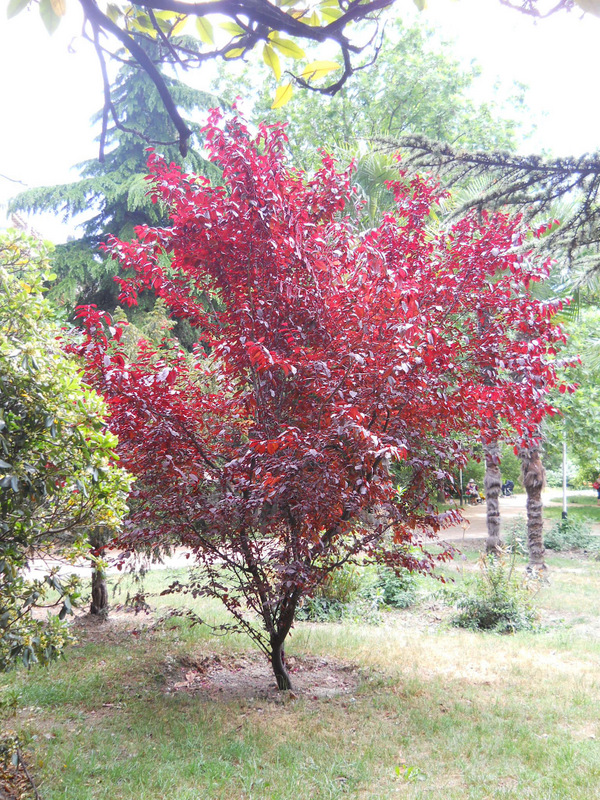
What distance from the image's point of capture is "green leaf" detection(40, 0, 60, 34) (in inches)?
48.1

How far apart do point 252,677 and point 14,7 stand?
5.94 meters

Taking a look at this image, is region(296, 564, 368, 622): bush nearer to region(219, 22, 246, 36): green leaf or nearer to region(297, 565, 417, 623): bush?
region(297, 565, 417, 623): bush

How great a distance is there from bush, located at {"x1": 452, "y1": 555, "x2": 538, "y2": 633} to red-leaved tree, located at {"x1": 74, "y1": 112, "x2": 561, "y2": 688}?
11.4 ft

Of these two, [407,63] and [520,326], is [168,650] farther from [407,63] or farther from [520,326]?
[407,63]

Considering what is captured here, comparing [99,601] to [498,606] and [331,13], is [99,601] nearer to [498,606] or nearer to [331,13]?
[498,606]

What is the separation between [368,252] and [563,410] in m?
11.4

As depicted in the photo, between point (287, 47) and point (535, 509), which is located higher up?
point (287, 47)

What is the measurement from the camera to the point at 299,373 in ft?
16.2

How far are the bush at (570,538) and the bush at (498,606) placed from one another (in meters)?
7.90

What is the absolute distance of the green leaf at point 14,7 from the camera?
111 cm

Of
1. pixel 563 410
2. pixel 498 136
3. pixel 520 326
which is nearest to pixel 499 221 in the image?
pixel 520 326

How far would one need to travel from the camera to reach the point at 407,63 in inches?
892

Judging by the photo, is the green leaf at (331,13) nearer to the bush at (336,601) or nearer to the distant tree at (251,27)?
the distant tree at (251,27)

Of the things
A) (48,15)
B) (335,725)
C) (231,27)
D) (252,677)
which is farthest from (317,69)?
(252,677)
